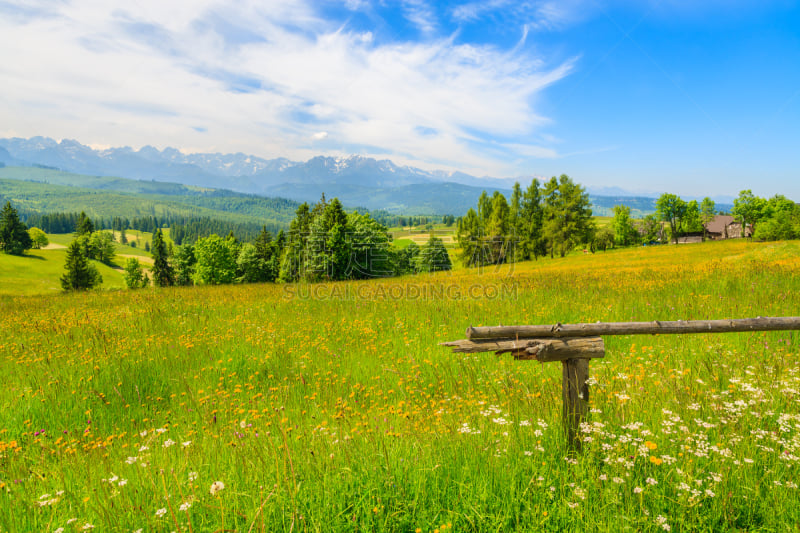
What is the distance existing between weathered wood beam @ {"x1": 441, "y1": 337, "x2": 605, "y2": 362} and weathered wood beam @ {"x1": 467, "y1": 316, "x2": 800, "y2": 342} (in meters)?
0.06

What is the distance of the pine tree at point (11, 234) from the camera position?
344 ft

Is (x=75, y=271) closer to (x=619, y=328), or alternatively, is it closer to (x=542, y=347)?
(x=542, y=347)

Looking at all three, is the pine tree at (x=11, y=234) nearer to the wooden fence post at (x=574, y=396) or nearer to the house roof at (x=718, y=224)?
the wooden fence post at (x=574, y=396)

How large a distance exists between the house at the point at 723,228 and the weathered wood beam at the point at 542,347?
137973 mm

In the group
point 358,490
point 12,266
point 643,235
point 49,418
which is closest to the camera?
point 358,490

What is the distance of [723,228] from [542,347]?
14770 centimetres

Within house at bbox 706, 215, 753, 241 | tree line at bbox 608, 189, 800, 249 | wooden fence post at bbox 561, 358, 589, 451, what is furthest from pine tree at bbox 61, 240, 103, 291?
house at bbox 706, 215, 753, 241

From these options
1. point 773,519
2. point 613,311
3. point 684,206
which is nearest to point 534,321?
point 613,311

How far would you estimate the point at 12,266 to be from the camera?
308 feet

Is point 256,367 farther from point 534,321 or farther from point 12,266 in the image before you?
point 12,266

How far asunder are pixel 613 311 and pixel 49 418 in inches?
466

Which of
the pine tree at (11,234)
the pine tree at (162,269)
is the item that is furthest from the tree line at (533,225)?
the pine tree at (11,234)

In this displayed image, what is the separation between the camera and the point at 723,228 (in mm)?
108250

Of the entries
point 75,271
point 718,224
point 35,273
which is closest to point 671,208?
point 718,224
